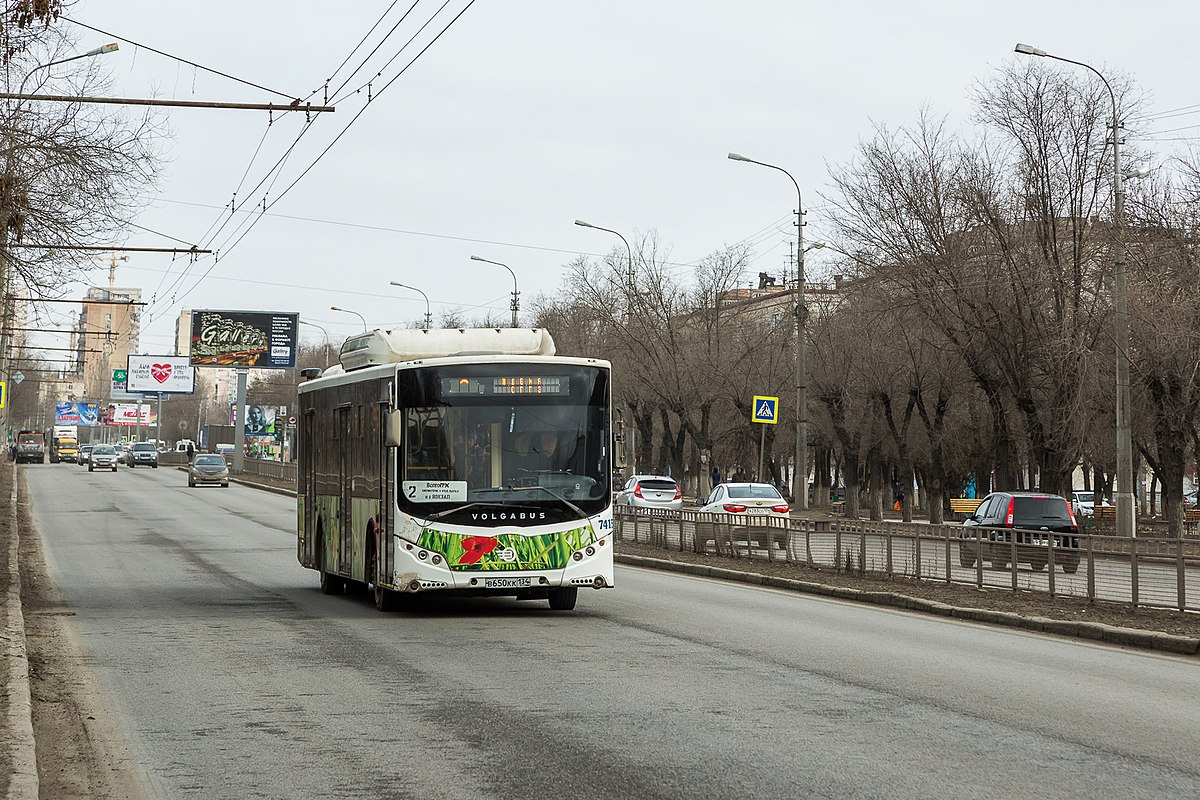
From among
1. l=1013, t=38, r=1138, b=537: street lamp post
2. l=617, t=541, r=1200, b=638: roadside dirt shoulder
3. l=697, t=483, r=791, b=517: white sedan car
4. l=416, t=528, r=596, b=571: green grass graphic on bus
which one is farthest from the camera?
l=697, t=483, r=791, b=517: white sedan car

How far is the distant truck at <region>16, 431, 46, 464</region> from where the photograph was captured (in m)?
114

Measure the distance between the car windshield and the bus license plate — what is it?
24076mm

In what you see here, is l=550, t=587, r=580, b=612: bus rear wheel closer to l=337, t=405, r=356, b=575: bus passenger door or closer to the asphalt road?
the asphalt road

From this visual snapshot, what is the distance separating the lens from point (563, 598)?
690 inches

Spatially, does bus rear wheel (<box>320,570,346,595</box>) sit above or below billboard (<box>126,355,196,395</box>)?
below

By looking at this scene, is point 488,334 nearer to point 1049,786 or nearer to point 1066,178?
point 1049,786

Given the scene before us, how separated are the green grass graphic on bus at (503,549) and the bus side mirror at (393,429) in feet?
3.30

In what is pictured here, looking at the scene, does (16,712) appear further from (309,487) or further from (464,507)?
(309,487)

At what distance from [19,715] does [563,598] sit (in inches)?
365

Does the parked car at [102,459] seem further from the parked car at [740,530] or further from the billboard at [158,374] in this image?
the parked car at [740,530]

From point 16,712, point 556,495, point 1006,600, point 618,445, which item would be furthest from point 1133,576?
point 16,712

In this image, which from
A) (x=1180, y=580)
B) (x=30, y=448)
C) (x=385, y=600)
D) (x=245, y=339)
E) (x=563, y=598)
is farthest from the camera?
(x=30, y=448)

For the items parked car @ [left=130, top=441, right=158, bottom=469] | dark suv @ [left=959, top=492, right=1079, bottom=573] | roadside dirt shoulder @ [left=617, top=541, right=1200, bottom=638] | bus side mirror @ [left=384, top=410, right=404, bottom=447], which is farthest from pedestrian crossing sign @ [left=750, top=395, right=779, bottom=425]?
parked car @ [left=130, top=441, right=158, bottom=469]

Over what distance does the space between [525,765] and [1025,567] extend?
12567mm
